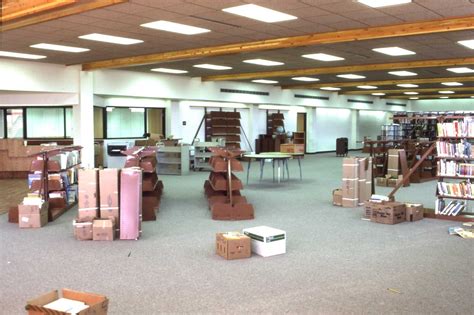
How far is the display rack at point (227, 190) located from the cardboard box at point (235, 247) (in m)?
2.14

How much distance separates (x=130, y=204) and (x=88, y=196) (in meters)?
0.70

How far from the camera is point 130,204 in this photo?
6484 millimetres

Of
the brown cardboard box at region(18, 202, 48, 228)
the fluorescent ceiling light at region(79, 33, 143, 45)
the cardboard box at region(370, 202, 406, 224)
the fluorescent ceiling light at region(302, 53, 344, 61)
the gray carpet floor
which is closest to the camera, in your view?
the gray carpet floor

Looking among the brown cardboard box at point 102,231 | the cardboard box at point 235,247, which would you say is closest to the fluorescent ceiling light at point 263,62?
the brown cardboard box at point 102,231

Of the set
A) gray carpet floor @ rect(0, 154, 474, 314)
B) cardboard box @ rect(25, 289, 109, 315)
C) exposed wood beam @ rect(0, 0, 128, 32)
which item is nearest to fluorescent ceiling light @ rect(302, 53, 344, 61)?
gray carpet floor @ rect(0, 154, 474, 314)

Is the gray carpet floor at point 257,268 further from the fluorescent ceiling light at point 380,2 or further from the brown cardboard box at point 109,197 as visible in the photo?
the fluorescent ceiling light at point 380,2

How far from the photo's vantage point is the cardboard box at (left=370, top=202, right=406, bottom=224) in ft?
24.3

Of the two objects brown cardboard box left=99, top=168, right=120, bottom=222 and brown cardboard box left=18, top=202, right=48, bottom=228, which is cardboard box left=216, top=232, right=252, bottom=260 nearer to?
brown cardboard box left=99, top=168, right=120, bottom=222

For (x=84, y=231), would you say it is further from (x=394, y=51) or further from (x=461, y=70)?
(x=461, y=70)

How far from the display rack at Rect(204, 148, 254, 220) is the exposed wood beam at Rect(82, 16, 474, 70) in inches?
91.1

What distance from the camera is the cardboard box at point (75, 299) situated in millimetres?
2736

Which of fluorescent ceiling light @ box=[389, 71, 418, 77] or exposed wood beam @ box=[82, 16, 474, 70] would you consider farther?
fluorescent ceiling light @ box=[389, 71, 418, 77]

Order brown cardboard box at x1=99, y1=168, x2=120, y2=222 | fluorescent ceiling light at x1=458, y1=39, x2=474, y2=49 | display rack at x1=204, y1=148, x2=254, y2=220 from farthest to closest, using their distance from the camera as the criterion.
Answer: fluorescent ceiling light at x1=458, y1=39, x2=474, y2=49 → display rack at x1=204, y1=148, x2=254, y2=220 → brown cardboard box at x1=99, y1=168, x2=120, y2=222

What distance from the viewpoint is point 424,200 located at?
32.0ft
